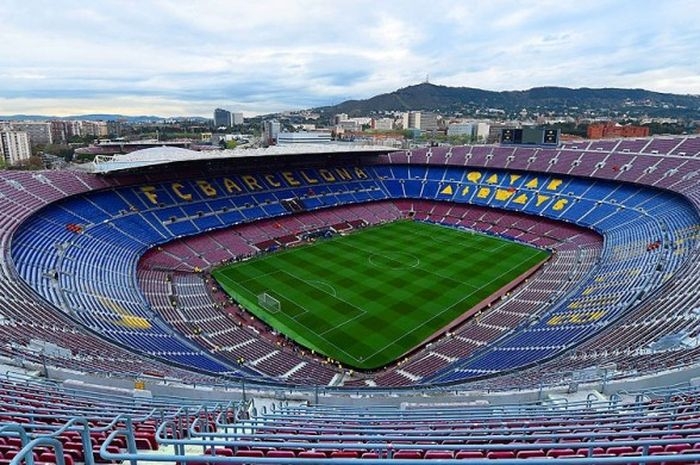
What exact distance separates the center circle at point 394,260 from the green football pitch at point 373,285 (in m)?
0.10

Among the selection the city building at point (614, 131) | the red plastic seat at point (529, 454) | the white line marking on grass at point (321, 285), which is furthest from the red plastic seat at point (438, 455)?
the city building at point (614, 131)

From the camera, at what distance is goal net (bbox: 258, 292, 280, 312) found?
34906 mm

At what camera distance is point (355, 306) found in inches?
1395

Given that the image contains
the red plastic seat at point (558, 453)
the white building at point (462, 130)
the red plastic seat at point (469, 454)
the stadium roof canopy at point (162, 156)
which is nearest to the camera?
the red plastic seat at point (469, 454)

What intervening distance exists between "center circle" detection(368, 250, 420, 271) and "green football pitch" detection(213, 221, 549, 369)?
0.34 ft

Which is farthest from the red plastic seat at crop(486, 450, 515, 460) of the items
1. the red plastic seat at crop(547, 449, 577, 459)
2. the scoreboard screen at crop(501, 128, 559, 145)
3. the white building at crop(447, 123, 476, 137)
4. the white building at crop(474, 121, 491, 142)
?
the white building at crop(474, 121, 491, 142)

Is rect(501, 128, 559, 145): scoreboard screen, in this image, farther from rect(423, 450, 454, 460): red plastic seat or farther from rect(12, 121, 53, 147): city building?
rect(12, 121, 53, 147): city building

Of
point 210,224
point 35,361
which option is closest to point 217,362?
point 35,361

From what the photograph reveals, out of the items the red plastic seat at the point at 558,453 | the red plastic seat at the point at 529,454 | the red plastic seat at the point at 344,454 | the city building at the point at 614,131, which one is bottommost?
the red plastic seat at the point at 344,454

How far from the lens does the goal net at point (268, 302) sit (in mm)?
34906

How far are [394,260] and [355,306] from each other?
1126 cm

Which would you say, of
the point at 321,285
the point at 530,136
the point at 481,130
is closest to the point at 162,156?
the point at 321,285

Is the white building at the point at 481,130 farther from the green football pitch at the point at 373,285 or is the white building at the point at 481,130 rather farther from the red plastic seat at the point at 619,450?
the red plastic seat at the point at 619,450

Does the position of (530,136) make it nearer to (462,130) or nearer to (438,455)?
(438,455)
